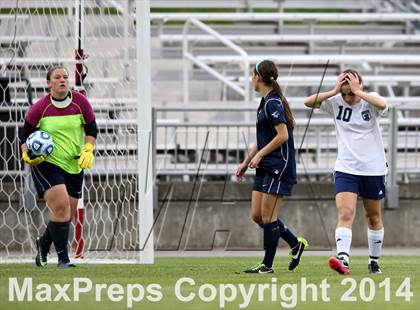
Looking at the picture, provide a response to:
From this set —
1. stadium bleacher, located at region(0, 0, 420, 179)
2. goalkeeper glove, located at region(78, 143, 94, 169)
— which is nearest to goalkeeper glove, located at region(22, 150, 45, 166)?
goalkeeper glove, located at region(78, 143, 94, 169)

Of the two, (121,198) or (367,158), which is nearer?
(367,158)

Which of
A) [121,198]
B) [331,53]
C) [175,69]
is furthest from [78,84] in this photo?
[331,53]

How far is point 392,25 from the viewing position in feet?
83.7

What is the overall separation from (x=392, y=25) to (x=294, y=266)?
47.3ft

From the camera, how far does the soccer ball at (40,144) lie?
1209cm

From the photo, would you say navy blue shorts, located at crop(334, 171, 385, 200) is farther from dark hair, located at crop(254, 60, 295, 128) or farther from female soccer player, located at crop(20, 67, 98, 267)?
female soccer player, located at crop(20, 67, 98, 267)

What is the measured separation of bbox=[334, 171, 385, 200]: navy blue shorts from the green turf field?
2.30ft

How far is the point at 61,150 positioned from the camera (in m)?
12.4

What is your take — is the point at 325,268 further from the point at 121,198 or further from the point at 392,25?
the point at 392,25

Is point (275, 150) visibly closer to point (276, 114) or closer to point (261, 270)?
point (276, 114)

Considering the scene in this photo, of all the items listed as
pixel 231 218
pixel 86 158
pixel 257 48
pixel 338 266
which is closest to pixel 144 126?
pixel 86 158

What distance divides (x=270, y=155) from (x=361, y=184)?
833 millimetres

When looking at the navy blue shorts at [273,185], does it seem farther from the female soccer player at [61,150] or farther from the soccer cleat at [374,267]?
the female soccer player at [61,150]

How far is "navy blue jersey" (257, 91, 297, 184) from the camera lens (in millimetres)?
11352
